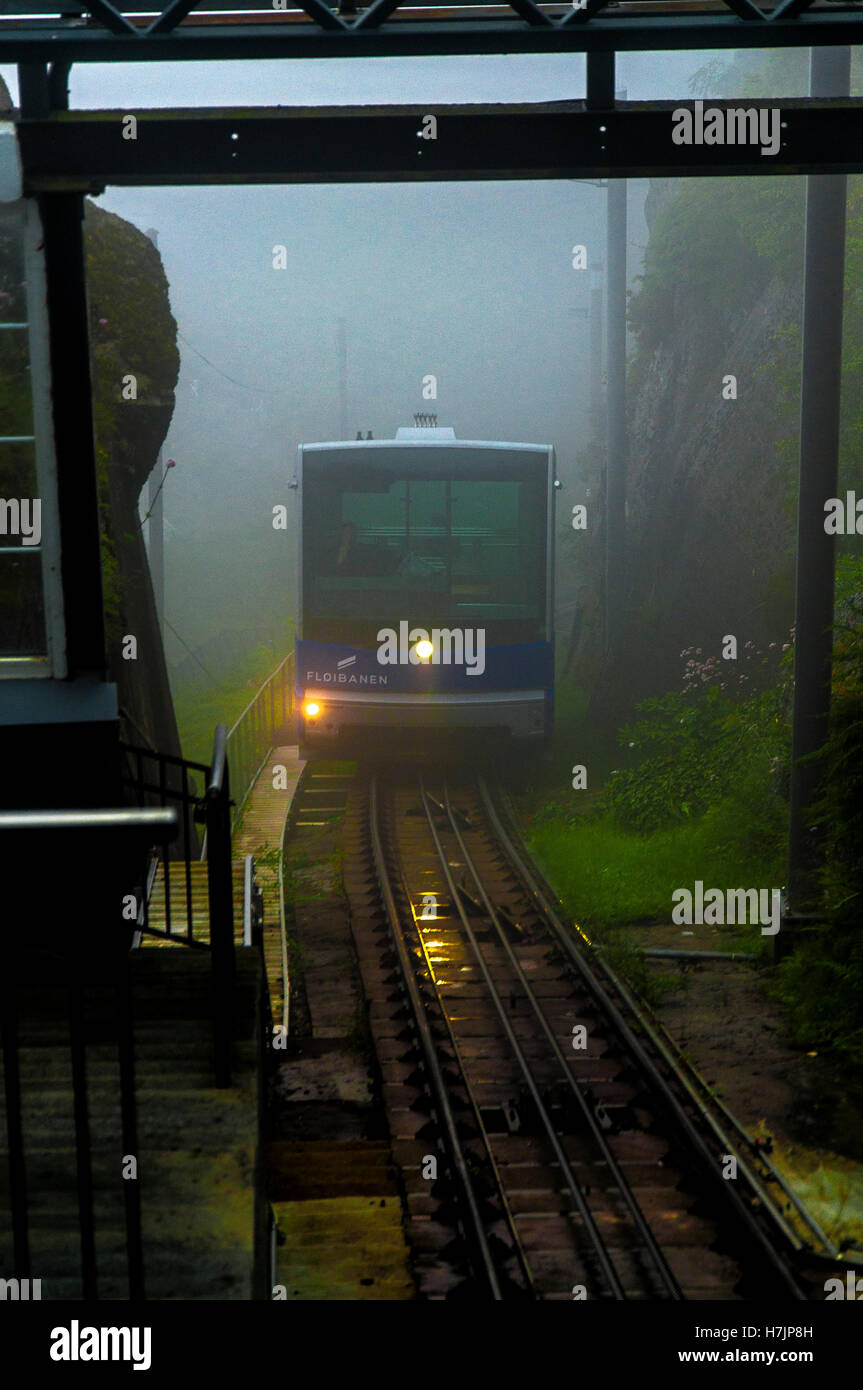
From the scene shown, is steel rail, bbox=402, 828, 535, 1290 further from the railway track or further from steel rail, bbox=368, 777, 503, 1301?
steel rail, bbox=368, 777, 503, 1301

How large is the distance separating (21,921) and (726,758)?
10.0 meters

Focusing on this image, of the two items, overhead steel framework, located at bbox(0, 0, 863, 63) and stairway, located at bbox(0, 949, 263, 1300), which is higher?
overhead steel framework, located at bbox(0, 0, 863, 63)

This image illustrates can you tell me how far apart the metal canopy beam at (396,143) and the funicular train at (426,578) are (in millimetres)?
8798

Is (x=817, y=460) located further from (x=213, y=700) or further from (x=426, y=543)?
(x=213, y=700)

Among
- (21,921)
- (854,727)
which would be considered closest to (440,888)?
(854,727)

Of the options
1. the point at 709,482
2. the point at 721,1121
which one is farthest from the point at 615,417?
the point at 721,1121

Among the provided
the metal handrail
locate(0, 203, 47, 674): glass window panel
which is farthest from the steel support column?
the metal handrail

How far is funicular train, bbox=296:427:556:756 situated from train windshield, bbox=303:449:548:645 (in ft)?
0.04

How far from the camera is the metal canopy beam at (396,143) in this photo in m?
5.55

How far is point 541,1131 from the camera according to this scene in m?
7.05

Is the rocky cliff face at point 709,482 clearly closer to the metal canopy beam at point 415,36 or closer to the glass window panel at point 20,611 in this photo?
the metal canopy beam at point 415,36

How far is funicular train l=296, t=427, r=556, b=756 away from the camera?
14508 mm

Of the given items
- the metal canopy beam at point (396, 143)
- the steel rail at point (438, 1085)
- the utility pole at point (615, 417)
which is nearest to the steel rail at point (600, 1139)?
the steel rail at point (438, 1085)

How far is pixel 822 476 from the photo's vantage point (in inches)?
358
